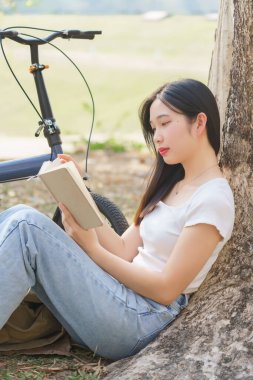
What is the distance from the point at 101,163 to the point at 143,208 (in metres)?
4.78

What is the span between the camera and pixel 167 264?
2371 millimetres

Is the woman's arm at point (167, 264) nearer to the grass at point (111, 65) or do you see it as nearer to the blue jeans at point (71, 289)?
the blue jeans at point (71, 289)

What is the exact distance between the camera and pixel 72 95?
12.5m

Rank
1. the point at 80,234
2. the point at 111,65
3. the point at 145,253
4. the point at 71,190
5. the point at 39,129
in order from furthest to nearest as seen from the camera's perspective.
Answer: the point at 111,65 → the point at 39,129 → the point at 145,253 → the point at 80,234 → the point at 71,190

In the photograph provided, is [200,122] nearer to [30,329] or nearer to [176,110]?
[176,110]

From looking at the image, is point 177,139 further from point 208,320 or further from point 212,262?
point 208,320

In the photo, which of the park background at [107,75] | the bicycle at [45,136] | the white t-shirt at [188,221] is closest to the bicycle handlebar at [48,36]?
the bicycle at [45,136]

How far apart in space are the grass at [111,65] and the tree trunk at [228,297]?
7837 millimetres

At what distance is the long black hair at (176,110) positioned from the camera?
8.02 ft

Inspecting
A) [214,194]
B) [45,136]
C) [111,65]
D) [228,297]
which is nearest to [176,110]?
[214,194]

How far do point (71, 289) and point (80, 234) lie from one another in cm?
19

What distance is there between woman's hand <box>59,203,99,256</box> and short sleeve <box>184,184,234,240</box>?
32cm

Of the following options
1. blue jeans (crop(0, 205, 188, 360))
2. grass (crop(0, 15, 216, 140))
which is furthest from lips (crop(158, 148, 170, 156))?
grass (crop(0, 15, 216, 140))

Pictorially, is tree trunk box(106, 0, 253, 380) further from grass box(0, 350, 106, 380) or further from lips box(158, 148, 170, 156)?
lips box(158, 148, 170, 156)
